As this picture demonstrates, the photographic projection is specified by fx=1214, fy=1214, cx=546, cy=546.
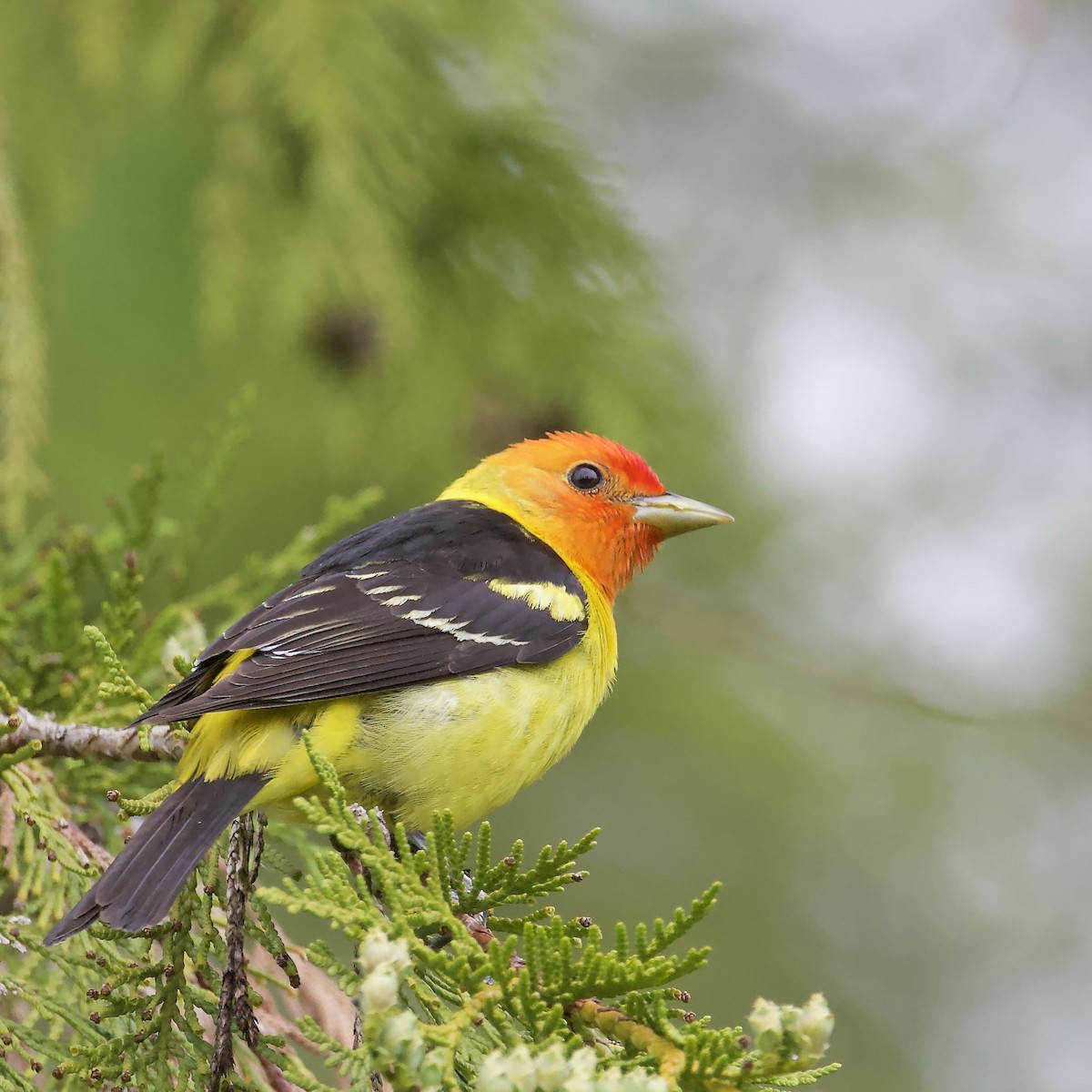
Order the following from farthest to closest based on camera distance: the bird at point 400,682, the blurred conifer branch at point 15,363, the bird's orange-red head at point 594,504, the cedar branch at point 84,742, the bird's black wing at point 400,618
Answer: the bird's orange-red head at point 594,504 → the blurred conifer branch at point 15,363 → the bird's black wing at point 400,618 → the cedar branch at point 84,742 → the bird at point 400,682

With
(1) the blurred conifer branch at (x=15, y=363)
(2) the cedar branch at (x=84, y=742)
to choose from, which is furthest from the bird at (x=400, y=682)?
(1) the blurred conifer branch at (x=15, y=363)

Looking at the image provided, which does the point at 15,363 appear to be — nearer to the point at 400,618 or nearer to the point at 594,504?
the point at 400,618

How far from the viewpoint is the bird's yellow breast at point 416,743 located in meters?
2.41

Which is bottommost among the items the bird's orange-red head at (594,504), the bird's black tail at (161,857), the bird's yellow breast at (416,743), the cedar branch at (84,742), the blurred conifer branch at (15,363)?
the bird's black tail at (161,857)

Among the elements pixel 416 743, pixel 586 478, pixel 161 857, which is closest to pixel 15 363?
pixel 416 743

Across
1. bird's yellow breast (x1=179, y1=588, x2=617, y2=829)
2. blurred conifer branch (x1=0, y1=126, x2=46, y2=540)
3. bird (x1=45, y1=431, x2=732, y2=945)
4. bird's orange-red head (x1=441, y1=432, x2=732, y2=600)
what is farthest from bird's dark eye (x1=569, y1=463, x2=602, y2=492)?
blurred conifer branch (x1=0, y1=126, x2=46, y2=540)

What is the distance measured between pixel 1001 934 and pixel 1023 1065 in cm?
66

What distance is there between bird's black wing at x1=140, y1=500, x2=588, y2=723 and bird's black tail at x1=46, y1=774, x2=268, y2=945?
0.55 ft

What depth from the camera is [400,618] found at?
2.89 m

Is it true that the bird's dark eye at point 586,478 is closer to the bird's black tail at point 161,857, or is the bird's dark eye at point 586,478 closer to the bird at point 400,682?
the bird at point 400,682

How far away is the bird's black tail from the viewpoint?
1958 mm

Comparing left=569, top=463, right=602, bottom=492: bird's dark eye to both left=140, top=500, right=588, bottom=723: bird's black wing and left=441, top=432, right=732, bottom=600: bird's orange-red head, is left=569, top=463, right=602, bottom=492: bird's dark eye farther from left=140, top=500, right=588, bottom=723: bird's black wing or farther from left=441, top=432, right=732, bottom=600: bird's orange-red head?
left=140, top=500, right=588, bottom=723: bird's black wing

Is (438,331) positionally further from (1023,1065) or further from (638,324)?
(1023,1065)

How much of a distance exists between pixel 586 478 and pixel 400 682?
1.31m
